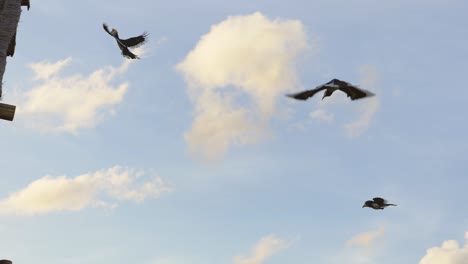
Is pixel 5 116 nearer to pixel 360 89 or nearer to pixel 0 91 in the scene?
pixel 0 91

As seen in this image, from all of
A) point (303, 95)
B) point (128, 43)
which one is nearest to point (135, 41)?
point (128, 43)

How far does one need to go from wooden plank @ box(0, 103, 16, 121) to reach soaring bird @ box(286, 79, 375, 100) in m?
4.13

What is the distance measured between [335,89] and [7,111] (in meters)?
5.10

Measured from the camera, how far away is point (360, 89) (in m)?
9.29

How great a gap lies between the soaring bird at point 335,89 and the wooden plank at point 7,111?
4128 millimetres

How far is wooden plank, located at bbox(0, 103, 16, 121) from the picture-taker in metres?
7.52

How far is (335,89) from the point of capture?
945cm

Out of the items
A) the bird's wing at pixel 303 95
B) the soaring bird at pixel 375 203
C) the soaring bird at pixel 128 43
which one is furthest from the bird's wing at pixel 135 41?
the soaring bird at pixel 375 203

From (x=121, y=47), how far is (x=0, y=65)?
4017 mm

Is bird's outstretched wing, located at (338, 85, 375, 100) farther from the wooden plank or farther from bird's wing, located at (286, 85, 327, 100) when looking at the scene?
the wooden plank

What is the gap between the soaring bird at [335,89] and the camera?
9094 millimetres

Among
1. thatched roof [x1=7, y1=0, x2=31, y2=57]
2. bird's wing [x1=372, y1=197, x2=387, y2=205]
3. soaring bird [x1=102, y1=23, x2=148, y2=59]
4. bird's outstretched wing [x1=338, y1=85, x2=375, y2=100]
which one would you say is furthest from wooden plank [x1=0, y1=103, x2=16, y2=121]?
bird's wing [x1=372, y1=197, x2=387, y2=205]

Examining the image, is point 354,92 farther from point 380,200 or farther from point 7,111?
point 7,111

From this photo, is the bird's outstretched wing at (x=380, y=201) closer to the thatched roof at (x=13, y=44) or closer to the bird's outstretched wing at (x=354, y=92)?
the bird's outstretched wing at (x=354, y=92)
